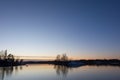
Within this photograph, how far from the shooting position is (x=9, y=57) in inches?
5335

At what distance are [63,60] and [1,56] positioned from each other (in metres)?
68.2

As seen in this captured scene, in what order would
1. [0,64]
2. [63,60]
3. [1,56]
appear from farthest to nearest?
[63,60]
[1,56]
[0,64]

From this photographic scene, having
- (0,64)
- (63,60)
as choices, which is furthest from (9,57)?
(63,60)

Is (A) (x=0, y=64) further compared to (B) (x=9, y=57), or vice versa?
(B) (x=9, y=57)

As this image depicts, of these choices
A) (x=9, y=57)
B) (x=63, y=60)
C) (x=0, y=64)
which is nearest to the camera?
(x=0, y=64)

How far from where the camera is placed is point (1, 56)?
410 ft

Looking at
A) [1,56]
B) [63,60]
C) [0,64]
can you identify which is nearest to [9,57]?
[1,56]

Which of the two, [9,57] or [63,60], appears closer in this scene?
[9,57]

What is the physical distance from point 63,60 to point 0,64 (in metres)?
84.7

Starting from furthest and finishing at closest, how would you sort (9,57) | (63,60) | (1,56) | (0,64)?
(63,60), (9,57), (1,56), (0,64)

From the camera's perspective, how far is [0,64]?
10431 centimetres

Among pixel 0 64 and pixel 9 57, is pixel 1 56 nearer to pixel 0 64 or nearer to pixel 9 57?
pixel 9 57

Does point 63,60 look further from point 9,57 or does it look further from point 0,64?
point 0,64

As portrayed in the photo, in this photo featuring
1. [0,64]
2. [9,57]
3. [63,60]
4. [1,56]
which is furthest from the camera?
[63,60]
